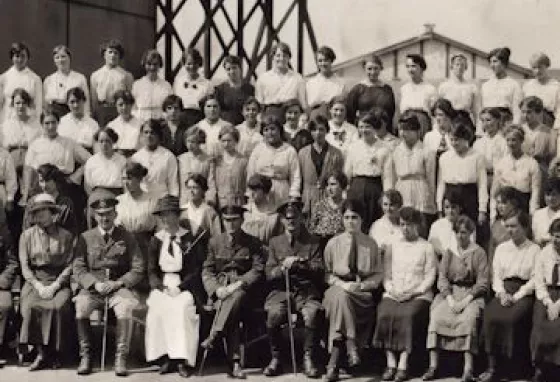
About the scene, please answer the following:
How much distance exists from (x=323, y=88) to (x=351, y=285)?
274 cm

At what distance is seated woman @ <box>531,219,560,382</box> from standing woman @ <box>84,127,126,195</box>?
3.55 m

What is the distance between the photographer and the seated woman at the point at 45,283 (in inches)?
387

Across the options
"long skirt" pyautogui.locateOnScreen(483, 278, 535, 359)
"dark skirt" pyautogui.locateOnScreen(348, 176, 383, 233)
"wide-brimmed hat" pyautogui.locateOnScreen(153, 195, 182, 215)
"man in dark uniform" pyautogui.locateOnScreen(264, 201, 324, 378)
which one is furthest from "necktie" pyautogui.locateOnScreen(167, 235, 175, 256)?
"long skirt" pyautogui.locateOnScreen(483, 278, 535, 359)

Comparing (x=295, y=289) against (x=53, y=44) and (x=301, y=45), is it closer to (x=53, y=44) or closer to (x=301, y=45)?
(x=53, y=44)

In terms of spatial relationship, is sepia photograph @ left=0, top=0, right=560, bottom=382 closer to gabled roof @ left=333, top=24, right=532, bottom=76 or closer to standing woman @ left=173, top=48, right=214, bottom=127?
standing woman @ left=173, top=48, right=214, bottom=127

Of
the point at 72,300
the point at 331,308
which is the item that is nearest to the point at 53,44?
the point at 72,300

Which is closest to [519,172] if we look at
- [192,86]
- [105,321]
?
[192,86]

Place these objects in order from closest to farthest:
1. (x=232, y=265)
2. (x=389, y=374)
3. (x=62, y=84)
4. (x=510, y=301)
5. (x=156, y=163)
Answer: (x=510, y=301) → (x=389, y=374) → (x=232, y=265) → (x=156, y=163) → (x=62, y=84)

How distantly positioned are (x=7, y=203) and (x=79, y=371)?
6.03 feet

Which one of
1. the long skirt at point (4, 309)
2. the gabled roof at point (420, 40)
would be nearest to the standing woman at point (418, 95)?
the long skirt at point (4, 309)

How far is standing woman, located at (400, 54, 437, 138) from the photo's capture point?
11373mm

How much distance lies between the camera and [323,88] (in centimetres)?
1186

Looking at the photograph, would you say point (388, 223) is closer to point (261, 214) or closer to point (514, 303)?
point (261, 214)

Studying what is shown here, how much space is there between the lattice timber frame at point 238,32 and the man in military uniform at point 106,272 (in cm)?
677
